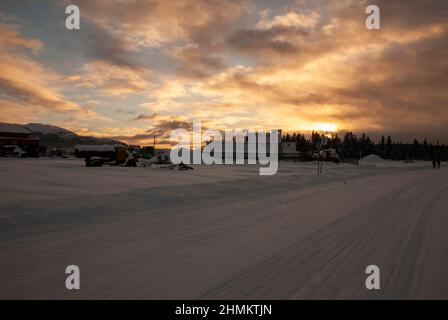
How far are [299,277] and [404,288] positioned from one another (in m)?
1.48

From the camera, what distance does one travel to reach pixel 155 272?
191 inches

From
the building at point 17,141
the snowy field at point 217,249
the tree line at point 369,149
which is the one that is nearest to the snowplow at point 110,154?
the snowy field at point 217,249

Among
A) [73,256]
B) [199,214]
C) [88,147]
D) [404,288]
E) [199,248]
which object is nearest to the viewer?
[404,288]

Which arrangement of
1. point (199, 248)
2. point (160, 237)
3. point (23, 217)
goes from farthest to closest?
point (23, 217), point (160, 237), point (199, 248)

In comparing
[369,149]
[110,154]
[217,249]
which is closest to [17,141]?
[110,154]

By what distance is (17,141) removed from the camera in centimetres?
6069

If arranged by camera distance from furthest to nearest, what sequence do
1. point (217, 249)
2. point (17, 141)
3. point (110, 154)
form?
point (17, 141) → point (110, 154) → point (217, 249)

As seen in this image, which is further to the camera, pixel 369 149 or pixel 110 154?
pixel 369 149

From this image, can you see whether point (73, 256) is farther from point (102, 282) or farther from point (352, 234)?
point (352, 234)

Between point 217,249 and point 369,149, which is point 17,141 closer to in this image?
point 217,249

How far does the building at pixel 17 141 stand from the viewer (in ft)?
183

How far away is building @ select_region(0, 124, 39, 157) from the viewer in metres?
55.8

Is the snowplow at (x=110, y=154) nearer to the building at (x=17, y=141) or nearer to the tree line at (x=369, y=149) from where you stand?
the building at (x=17, y=141)

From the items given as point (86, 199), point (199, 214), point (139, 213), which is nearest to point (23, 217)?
point (86, 199)
